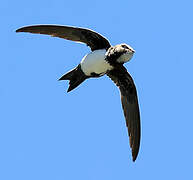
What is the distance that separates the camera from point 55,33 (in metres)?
18.7

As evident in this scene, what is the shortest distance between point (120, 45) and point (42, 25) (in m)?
1.56

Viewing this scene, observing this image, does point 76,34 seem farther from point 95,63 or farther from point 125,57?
point 125,57

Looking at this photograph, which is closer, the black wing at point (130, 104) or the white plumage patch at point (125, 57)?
the white plumage patch at point (125, 57)

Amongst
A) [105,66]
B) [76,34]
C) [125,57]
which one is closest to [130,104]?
[105,66]

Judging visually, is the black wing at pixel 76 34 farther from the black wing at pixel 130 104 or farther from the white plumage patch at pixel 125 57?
the black wing at pixel 130 104

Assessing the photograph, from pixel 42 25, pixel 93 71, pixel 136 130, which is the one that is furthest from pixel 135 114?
pixel 42 25

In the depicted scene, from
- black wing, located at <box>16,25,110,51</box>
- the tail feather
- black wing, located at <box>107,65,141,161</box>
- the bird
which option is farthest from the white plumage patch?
black wing, located at <box>107,65,141,161</box>

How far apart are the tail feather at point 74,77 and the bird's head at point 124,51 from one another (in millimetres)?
1008

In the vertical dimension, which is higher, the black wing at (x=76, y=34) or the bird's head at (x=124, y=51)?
the black wing at (x=76, y=34)

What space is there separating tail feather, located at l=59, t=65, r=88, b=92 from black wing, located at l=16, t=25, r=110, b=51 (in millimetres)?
540

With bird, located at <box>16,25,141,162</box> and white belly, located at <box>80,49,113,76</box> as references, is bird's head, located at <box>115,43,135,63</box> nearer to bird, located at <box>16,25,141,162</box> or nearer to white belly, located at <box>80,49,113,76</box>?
bird, located at <box>16,25,141,162</box>

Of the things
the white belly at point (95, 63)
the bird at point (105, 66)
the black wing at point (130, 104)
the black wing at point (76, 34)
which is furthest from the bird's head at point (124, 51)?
the black wing at point (130, 104)

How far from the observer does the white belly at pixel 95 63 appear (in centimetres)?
1853

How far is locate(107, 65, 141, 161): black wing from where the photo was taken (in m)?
19.7
